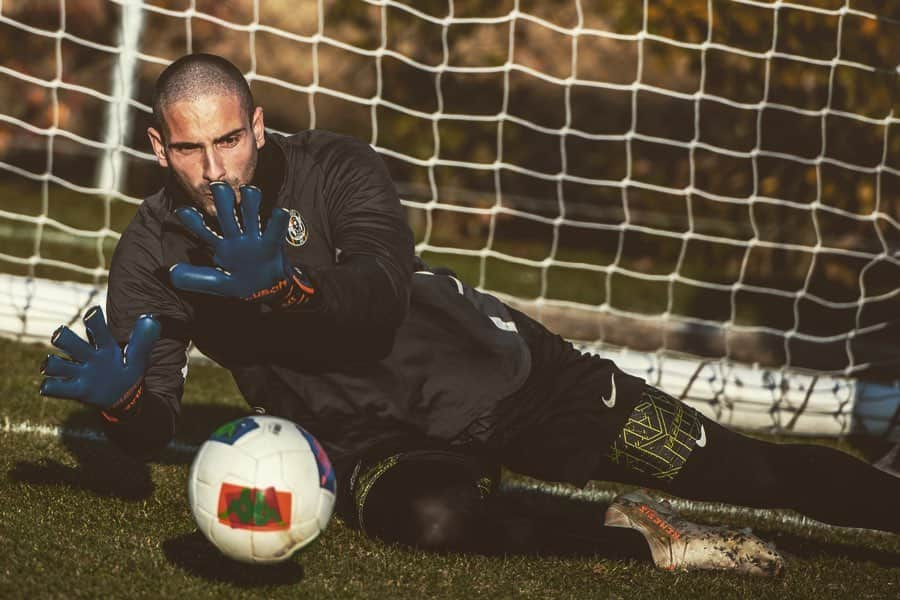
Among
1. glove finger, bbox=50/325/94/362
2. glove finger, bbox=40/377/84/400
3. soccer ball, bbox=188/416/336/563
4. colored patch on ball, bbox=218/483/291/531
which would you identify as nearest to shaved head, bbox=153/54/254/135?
glove finger, bbox=50/325/94/362

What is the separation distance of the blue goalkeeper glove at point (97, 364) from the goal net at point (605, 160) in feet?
9.09

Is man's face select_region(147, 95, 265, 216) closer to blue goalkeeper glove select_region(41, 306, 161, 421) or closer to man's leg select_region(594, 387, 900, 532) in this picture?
blue goalkeeper glove select_region(41, 306, 161, 421)

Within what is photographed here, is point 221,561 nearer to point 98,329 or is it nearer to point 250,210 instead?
point 98,329

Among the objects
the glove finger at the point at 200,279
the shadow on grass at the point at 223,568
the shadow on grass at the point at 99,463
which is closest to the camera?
the glove finger at the point at 200,279

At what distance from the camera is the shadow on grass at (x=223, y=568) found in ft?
10.3

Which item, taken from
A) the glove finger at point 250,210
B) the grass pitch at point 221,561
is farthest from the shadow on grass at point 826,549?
the glove finger at point 250,210

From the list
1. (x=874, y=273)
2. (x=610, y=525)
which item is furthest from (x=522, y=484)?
(x=874, y=273)

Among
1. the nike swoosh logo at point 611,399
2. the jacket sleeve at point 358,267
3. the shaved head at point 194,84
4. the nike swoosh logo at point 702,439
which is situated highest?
the shaved head at point 194,84

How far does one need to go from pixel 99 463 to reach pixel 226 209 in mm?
1700

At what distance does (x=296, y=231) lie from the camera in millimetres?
3383

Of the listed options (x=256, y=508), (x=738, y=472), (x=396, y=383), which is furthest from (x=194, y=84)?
(x=738, y=472)

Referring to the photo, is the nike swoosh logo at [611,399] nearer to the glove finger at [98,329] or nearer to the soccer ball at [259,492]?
the soccer ball at [259,492]

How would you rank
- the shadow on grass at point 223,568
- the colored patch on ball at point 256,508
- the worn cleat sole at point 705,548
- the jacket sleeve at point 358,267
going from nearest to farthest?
1. the colored patch on ball at point 256,508
2. the jacket sleeve at point 358,267
3. the shadow on grass at point 223,568
4. the worn cleat sole at point 705,548

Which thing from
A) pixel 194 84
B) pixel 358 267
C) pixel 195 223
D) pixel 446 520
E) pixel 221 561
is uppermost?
pixel 194 84
